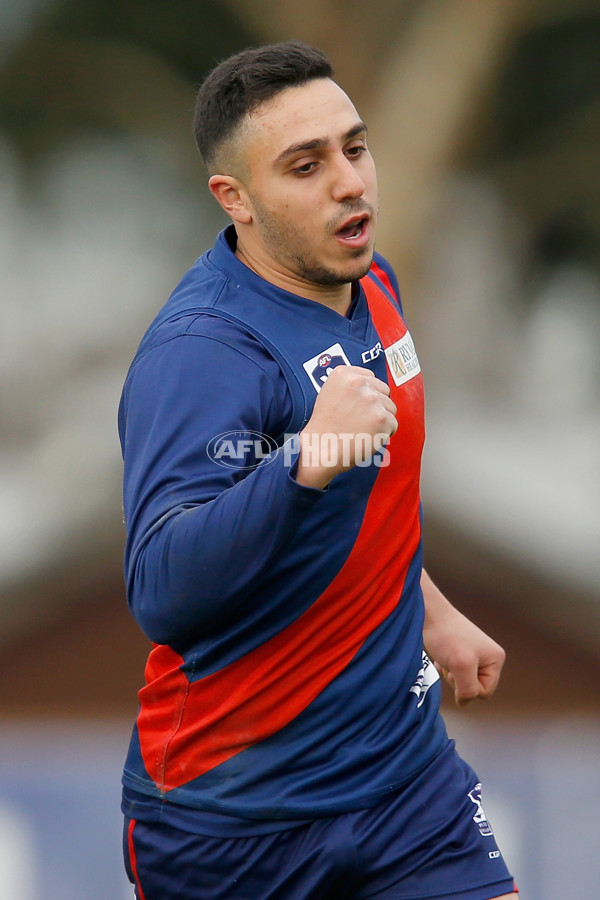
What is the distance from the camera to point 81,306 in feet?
13.2

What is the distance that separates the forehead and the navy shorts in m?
0.96

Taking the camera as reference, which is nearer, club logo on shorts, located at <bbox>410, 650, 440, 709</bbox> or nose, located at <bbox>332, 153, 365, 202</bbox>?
nose, located at <bbox>332, 153, 365, 202</bbox>

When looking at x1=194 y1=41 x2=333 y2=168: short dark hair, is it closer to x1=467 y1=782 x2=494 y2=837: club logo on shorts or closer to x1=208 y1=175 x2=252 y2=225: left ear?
x1=208 y1=175 x2=252 y2=225: left ear

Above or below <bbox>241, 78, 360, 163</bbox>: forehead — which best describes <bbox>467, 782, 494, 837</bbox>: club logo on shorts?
below

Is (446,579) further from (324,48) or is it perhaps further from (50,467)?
(324,48)

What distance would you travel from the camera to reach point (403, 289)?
13.4 feet

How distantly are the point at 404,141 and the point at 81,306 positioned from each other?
46.0 inches

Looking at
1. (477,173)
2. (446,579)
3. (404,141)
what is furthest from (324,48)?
(446,579)

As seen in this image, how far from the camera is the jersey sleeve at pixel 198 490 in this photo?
4.90 ft

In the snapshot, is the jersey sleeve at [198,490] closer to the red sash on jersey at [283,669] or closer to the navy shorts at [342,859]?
the red sash on jersey at [283,669]

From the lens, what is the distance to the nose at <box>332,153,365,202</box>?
179cm

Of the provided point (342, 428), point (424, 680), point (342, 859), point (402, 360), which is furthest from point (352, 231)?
point (342, 859)

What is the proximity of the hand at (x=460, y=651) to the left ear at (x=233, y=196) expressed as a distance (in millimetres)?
757

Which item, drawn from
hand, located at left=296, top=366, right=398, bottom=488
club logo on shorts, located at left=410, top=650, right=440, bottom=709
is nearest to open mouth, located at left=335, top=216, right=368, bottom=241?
hand, located at left=296, top=366, right=398, bottom=488
